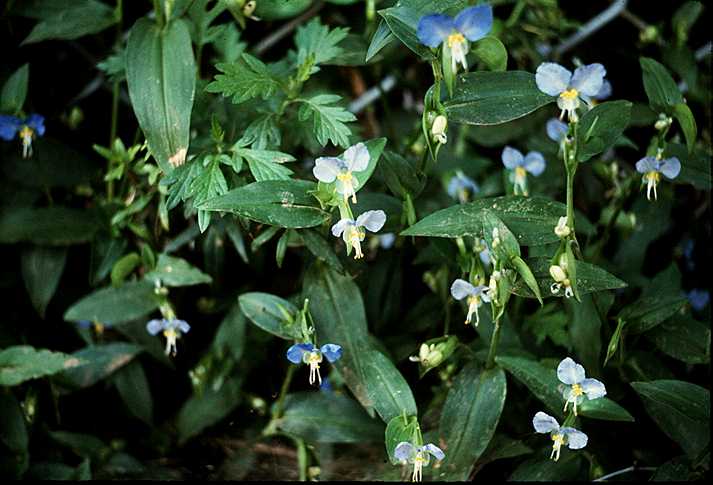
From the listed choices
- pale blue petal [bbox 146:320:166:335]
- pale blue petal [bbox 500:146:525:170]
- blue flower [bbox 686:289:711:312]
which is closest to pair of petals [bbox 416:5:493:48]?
pale blue petal [bbox 500:146:525:170]

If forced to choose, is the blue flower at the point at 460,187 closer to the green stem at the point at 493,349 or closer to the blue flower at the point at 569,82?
the green stem at the point at 493,349

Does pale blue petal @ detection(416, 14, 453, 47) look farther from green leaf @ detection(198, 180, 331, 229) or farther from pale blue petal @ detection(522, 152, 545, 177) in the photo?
pale blue petal @ detection(522, 152, 545, 177)

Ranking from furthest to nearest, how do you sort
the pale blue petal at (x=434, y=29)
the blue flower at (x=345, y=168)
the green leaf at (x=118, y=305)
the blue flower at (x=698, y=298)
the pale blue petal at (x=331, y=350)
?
1. the blue flower at (x=698, y=298)
2. the green leaf at (x=118, y=305)
3. the pale blue petal at (x=331, y=350)
4. the blue flower at (x=345, y=168)
5. the pale blue petal at (x=434, y=29)

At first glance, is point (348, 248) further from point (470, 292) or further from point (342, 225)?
point (470, 292)

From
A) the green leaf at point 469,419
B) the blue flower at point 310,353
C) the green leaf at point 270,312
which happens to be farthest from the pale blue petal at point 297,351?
the green leaf at point 469,419

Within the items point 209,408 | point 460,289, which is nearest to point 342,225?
point 460,289
